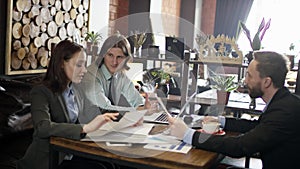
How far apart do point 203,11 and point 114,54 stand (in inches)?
229

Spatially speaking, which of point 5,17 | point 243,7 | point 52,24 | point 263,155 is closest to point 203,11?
point 243,7

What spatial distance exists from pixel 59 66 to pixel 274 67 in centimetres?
103

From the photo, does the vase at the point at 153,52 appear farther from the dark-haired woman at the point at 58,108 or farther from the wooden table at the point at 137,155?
the wooden table at the point at 137,155

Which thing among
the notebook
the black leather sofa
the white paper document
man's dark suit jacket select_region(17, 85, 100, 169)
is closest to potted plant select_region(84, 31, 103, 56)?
the black leather sofa

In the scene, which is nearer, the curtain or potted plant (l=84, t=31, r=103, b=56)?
potted plant (l=84, t=31, r=103, b=56)

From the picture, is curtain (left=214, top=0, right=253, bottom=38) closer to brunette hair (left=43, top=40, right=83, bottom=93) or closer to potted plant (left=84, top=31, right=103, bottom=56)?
potted plant (left=84, top=31, right=103, bottom=56)

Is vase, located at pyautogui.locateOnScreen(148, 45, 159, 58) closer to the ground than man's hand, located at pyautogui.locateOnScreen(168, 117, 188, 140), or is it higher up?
higher up

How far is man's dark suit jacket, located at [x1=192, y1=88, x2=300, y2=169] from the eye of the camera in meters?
1.36

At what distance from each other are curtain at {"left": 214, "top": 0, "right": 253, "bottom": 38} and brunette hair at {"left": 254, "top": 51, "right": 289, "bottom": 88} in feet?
20.0

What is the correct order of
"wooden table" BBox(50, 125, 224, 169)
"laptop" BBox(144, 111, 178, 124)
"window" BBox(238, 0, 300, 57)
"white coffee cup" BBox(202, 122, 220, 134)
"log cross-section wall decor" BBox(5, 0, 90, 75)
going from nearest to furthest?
"wooden table" BBox(50, 125, 224, 169) < "white coffee cup" BBox(202, 122, 220, 134) < "laptop" BBox(144, 111, 178, 124) < "log cross-section wall decor" BBox(5, 0, 90, 75) < "window" BBox(238, 0, 300, 57)

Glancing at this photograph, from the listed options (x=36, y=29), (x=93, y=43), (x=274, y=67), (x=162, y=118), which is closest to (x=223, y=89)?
(x=162, y=118)

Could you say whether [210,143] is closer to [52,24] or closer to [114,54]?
[114,54]

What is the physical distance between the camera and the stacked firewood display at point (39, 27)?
10.9 feet

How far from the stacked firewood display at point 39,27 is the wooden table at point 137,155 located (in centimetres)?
212
